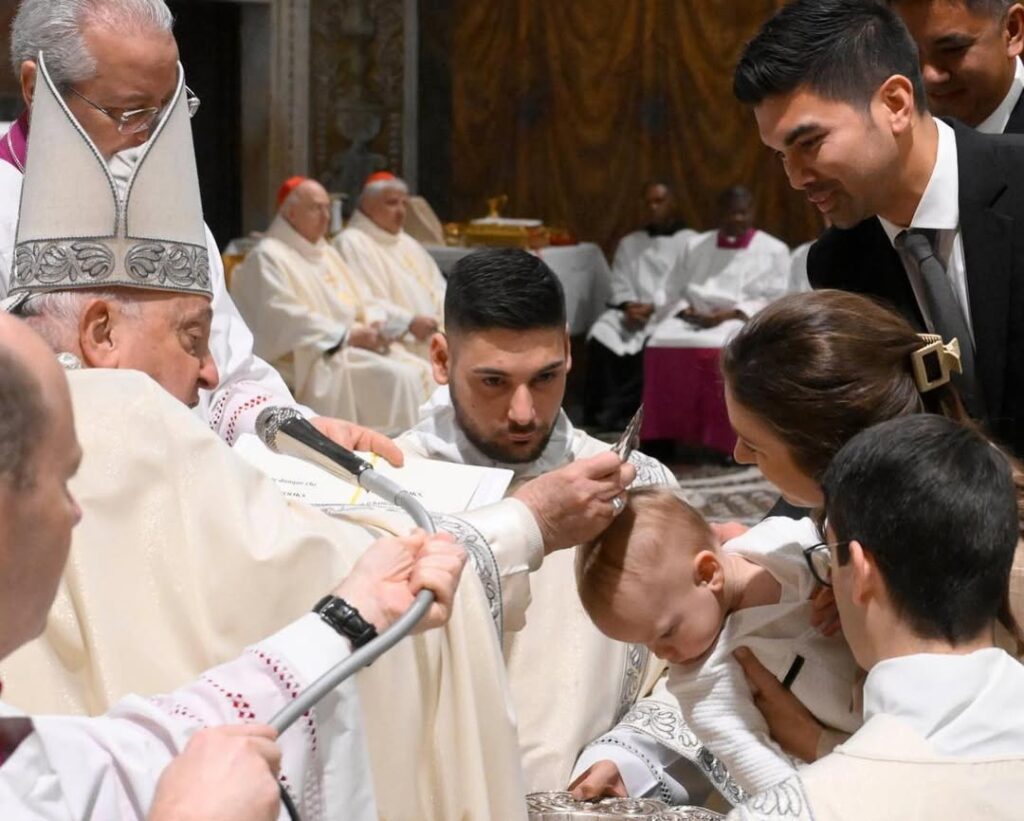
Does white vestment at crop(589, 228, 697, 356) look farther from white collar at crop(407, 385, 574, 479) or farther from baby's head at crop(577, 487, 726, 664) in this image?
baby's head at crop(577, 487, 726, 664)

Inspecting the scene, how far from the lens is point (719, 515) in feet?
26.7

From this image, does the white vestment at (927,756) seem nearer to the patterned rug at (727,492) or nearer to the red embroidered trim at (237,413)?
the red embroidered trim at (237,413)

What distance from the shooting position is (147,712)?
1.92 meters

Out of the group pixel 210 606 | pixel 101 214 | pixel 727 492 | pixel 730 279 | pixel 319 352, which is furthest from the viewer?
pixel 730 279

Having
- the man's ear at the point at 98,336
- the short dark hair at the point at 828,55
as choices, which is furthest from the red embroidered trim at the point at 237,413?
the short dark hair at the point at 828,55

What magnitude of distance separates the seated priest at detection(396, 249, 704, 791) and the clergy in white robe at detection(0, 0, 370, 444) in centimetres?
39

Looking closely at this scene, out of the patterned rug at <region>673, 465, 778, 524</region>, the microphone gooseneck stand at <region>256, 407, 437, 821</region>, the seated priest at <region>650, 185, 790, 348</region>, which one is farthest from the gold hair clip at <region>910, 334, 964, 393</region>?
the seated priest at <region>650, 185, 790, 348</region>

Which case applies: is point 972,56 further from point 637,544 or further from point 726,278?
point 726,278

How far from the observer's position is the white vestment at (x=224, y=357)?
344 cm

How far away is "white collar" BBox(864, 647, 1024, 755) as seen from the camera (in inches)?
80.3

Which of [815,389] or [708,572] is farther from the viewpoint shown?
[708,572]

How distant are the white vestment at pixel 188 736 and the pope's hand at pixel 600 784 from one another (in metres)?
0.92

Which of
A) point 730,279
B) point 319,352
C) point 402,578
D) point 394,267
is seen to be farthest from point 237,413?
point 730,279

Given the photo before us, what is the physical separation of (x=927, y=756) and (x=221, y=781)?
836 mm
